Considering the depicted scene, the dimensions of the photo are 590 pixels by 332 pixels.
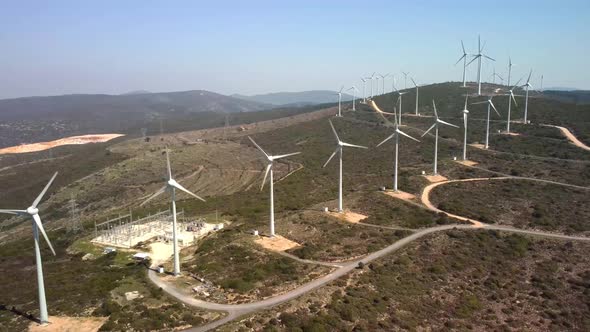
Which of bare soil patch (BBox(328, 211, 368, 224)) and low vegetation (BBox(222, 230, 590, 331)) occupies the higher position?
bare soil patch (BBox(328, 211, 368, 224))

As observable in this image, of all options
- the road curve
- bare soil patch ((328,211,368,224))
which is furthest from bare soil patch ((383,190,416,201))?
the road curve

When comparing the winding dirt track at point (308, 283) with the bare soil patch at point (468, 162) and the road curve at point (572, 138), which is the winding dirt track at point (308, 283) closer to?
the bare soil patch at point (468, 162)

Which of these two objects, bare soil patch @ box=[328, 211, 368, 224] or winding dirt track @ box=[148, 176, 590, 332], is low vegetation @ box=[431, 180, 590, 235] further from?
bare soil patch @ box=[328, 211, 368, 224]

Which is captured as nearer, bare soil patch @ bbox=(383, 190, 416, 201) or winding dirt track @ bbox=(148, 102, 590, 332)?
winding dirt track @ bbox=(148, 102, 590, 332)

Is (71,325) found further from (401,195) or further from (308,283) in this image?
(401,195)

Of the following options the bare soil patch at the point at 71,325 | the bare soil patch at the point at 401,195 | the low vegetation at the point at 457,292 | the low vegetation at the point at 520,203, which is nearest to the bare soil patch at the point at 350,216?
the bare soil patch at the point at 401,195

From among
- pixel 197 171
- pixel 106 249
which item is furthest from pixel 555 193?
pixel 197 171

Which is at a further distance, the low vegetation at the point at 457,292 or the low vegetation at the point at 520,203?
the low vegetation at the point at 520,203

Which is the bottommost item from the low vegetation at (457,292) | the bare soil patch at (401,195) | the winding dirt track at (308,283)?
the low vegetation at (457,292)

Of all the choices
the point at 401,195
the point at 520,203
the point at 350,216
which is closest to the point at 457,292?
the point at 350,216

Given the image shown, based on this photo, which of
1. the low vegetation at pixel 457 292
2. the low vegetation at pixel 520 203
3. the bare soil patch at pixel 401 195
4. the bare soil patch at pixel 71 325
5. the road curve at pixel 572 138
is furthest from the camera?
the road curve at pixel 572 138

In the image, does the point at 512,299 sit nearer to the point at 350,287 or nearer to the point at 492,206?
the point at 350,287
